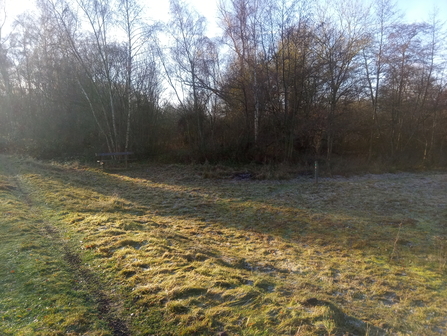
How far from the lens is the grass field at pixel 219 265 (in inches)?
131

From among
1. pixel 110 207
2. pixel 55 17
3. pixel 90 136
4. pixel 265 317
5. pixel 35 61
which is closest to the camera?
pixel 265 317

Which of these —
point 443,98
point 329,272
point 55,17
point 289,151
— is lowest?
point 329,272

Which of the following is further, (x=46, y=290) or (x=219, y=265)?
(x=219, y=265)

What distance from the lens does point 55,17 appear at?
1731 cm

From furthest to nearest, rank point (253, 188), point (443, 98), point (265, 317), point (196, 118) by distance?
point (196, 118) → point (443, 98) → point (253, 188) → point (265, 317)

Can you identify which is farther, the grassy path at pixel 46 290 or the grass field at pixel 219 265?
the grass field at pixel 219 265

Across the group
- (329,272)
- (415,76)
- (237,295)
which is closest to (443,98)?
(415,76)

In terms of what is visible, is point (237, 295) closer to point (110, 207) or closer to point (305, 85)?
point (110, 207)

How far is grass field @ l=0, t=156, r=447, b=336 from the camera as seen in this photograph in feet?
10.9

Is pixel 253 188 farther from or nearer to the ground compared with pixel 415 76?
nearer to the ground

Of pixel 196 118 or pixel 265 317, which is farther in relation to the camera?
pixel 196 118

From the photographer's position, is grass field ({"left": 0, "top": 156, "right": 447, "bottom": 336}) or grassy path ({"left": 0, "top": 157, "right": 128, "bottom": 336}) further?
grass field ({"left": 0, "top": 156, "right": 447, "bottom": 336})

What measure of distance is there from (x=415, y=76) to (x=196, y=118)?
14.7m

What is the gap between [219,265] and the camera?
4.90m
